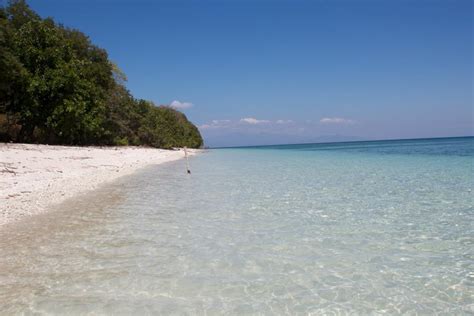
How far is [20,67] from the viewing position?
27797mm

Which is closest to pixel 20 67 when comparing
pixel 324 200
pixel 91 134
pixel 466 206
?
pixel 91 134

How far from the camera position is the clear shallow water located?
169 inches

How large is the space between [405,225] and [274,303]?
4.74 meters

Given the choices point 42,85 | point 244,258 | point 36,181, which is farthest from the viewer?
point 42,85

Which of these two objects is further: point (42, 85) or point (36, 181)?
point (42, 85)

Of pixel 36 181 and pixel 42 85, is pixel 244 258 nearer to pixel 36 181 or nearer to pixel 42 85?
pixel 36 181

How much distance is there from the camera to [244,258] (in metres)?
5.86

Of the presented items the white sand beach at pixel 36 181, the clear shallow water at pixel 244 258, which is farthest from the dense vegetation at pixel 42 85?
the clear shallow water at pixel 244 258

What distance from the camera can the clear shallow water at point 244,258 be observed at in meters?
4.29

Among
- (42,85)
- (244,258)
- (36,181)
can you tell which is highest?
(42,85)

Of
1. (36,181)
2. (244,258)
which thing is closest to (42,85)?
(36,181)

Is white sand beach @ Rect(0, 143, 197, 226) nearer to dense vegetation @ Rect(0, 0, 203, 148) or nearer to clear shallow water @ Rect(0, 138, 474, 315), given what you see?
clear shallow water @ Rect(0, 138, 474, 315)

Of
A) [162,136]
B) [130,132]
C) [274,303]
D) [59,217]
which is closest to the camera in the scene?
[274,303]

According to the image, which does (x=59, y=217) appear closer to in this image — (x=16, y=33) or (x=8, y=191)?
(x=8, y=191)
